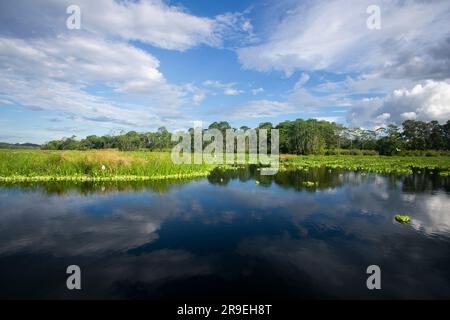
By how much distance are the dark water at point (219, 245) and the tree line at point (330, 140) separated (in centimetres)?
5590

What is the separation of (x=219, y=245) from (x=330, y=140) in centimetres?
8579

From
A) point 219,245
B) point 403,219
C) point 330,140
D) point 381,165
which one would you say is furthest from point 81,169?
point 330,140

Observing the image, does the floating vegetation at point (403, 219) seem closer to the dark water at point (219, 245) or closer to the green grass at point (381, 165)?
the dark water at point (219, 245)

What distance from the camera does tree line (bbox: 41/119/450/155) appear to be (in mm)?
68562

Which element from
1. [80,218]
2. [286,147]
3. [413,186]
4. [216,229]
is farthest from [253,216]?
[286,147]

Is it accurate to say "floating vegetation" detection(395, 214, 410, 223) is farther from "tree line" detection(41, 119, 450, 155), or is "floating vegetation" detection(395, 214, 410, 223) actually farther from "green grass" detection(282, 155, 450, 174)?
"tree line" detection(41, 119, 450, 155)

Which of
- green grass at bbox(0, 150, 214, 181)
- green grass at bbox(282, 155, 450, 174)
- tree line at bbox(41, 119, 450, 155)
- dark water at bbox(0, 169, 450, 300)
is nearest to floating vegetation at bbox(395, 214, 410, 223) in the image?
dark water at bbox(0, 169, 450, 300)

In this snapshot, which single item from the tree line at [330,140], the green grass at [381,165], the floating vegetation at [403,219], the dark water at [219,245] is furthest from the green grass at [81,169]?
the tree line at [330,140]

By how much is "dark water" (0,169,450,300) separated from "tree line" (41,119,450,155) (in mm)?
55901

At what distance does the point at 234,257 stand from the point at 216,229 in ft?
8.38

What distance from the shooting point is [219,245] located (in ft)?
28.1

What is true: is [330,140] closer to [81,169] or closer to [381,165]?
[381,165]
